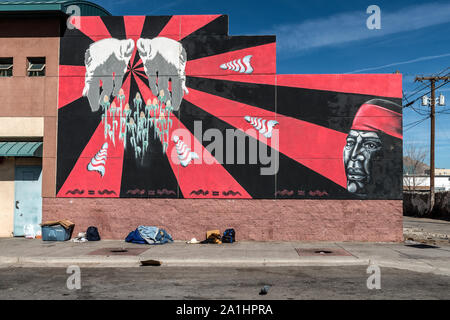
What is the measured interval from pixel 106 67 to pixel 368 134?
10902 mm

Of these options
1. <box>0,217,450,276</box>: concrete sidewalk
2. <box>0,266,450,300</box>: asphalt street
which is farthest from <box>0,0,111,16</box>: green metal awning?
<box>0,266,450,300</box>: asphalt street

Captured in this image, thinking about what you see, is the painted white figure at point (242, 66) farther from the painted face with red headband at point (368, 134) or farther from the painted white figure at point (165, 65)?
the painted face with red headband at point (368, 134)

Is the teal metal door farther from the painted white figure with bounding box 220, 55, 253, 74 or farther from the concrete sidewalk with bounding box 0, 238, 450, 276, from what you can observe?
the painted white figure with bounding box 220, 55, 253, 74

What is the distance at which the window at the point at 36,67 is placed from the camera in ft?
58.0

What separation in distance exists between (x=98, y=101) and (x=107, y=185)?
136 inches

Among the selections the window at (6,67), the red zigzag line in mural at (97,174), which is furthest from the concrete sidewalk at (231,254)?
the window at (6,67)

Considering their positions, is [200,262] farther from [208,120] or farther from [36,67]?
[36,67]

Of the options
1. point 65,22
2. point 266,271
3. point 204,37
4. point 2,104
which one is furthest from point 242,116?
point 2,104

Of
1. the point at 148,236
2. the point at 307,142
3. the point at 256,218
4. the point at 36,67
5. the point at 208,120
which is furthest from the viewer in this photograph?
the point at 36,67

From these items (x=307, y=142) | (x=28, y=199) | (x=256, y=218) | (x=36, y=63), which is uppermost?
(x=36, y=63)

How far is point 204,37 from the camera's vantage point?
17031 mm

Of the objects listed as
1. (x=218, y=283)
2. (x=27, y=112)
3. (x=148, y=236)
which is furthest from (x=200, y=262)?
(x=27, y=112)

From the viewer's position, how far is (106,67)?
17219 mm
